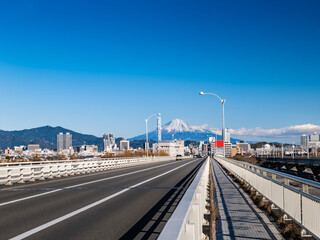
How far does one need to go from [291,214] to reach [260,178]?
16.5ft

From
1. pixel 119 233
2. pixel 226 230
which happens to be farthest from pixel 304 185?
pixel 119 233

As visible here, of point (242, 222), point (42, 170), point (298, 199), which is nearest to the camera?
point (298, 199)

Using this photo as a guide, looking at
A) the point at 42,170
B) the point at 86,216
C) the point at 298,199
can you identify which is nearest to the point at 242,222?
the point at 298,199

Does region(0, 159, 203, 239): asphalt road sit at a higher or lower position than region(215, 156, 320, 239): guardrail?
lower

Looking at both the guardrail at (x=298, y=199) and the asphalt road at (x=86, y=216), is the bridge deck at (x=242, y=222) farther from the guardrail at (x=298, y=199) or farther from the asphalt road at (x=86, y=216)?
the asphalt road at (x=86, y=216)

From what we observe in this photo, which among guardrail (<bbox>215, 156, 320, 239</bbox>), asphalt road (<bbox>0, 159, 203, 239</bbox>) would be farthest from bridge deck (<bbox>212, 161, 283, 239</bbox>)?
asphalt road (<bbox>0, 159, 203, 239</bbox>)

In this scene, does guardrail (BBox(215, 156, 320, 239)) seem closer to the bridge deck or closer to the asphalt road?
the bridge deck

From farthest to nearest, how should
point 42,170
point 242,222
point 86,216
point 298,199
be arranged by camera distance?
point 42,170
point 86,216
point 242,222
point 298,199

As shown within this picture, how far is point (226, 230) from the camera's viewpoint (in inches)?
368

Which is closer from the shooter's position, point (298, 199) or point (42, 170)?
point (298, 199)

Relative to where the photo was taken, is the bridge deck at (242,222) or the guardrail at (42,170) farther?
the guardrail at (42,170)

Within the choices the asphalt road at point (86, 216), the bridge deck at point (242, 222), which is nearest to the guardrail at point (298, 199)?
the bridge deck at point (242, 222)

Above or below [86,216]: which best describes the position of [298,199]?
above

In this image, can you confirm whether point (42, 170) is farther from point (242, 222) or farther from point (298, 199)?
point (298, 199)
